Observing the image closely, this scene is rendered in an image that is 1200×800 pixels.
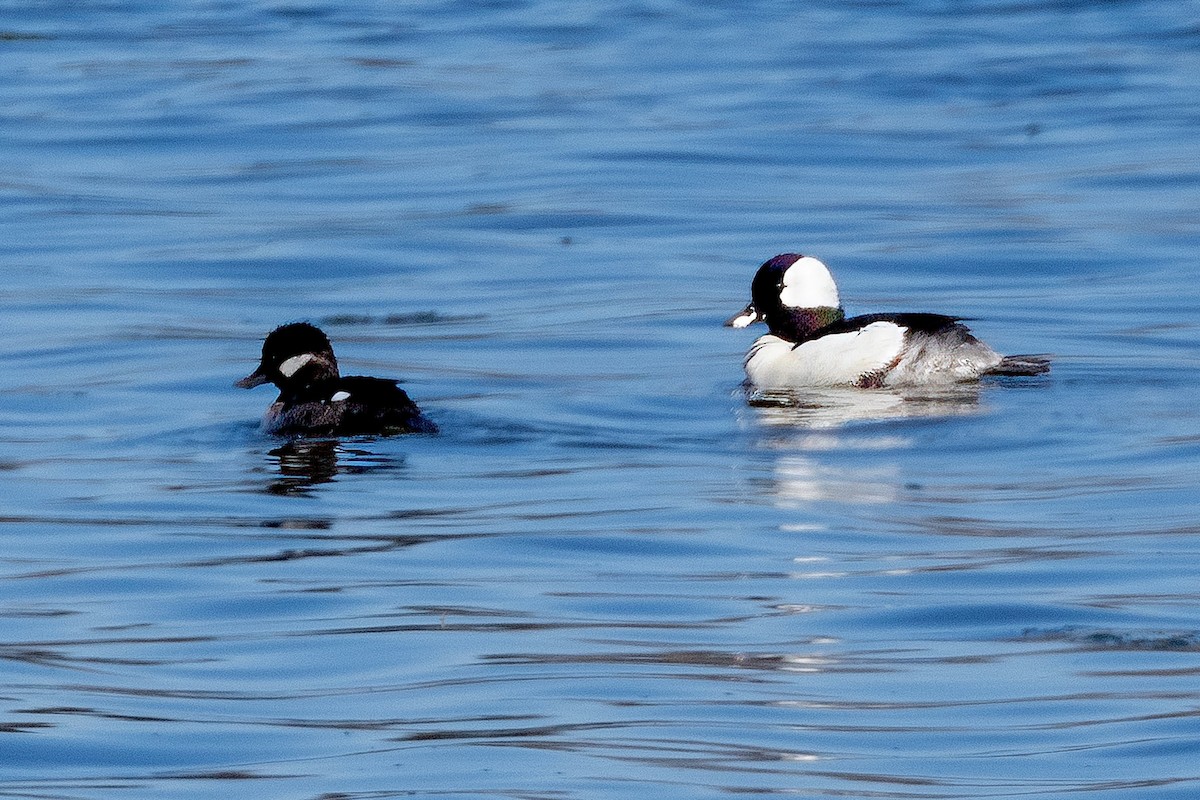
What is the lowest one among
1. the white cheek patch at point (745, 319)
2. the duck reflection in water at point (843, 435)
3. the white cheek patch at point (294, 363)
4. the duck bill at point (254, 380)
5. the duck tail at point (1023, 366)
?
the duck reflection in water at point (843, 435)

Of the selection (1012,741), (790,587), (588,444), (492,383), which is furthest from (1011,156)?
(1012,741)

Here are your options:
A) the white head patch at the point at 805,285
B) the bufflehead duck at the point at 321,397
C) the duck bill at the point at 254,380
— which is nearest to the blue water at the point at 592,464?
the bufflehead duck at the point at 321,397

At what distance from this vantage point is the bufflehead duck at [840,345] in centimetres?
1220

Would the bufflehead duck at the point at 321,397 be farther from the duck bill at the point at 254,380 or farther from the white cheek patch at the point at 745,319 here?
the white cheek patch at the point at 745,319

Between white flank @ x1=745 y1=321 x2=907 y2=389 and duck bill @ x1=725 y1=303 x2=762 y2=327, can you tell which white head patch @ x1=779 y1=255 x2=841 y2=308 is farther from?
white flank @ x1=745 y1=321 x2=907 y2=389

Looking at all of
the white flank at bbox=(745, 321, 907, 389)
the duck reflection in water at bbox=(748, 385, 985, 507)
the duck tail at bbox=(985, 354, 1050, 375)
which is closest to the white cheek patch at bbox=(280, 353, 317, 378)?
the duck reflection in water at bbox=(748, 385, 985, 507)

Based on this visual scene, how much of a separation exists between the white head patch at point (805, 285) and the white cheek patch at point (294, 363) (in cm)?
312

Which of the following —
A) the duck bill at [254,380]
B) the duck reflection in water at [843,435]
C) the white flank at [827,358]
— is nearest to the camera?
the duck reflection in water at [843,435]

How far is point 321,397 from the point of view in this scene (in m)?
11.0

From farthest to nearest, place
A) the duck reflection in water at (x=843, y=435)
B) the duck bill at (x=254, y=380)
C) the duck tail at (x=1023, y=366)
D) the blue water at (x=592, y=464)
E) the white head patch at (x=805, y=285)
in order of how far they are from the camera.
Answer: the white head patch at (x=805, y=285)
the duck tail at (x=1023, y=366)
the duck bill at (x=254, y=380)
the duck reflection in water at (x=843, y=435)
the blue water at (x=592, y=464)

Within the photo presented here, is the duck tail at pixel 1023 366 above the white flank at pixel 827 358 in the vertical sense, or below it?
below

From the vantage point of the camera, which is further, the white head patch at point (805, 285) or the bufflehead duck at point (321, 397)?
the white head patch at point (805, 285)

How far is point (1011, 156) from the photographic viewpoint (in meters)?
21.8

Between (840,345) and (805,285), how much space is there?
102 cm
